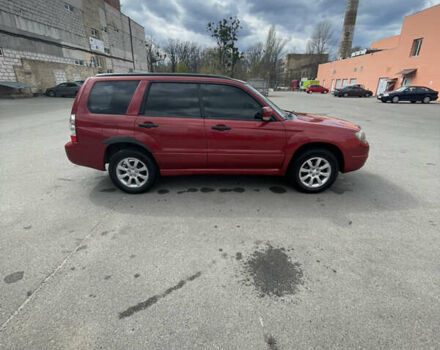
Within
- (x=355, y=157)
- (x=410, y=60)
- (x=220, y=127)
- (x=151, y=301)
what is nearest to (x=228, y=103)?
(x=220, y=127)

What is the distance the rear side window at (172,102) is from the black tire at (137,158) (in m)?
0.66

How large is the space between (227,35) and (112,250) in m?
36.4

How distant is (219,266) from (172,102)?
2.47 metres

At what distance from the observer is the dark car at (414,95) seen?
22.0m

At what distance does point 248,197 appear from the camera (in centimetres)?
381

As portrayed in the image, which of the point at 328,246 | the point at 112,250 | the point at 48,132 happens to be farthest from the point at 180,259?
the point at 48,132

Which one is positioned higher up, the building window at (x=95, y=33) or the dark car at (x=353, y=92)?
the building window at (x=95, y=33)

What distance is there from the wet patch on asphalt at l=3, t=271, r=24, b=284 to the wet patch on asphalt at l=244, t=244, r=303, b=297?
7.00 ft

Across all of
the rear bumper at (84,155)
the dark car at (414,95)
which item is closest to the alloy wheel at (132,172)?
the rear bumper at (84,155)

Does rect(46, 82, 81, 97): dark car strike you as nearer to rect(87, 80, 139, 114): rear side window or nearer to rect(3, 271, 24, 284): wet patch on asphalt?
rect(87, 80, 139, 114): rear side window

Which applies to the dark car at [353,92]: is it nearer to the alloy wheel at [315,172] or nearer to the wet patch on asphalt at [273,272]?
the alloy wheel at [315,172]

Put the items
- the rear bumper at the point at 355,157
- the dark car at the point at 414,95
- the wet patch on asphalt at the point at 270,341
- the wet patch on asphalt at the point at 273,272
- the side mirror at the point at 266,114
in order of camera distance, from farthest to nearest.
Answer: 1. the dark car at the point at 414,95
2. the rear bumper at the point at 355,157
3. the side mirror at the point at 266,114
4. the wet patch on asphalt at the point at 273,272
5. the wet patch on asphalt at the point at 270,341

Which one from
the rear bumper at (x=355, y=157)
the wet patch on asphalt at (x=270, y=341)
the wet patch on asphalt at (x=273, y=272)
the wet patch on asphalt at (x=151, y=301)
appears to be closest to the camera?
the wet patch on asphalt at (x=270, y=341)

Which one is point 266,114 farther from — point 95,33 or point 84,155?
point 95,33
